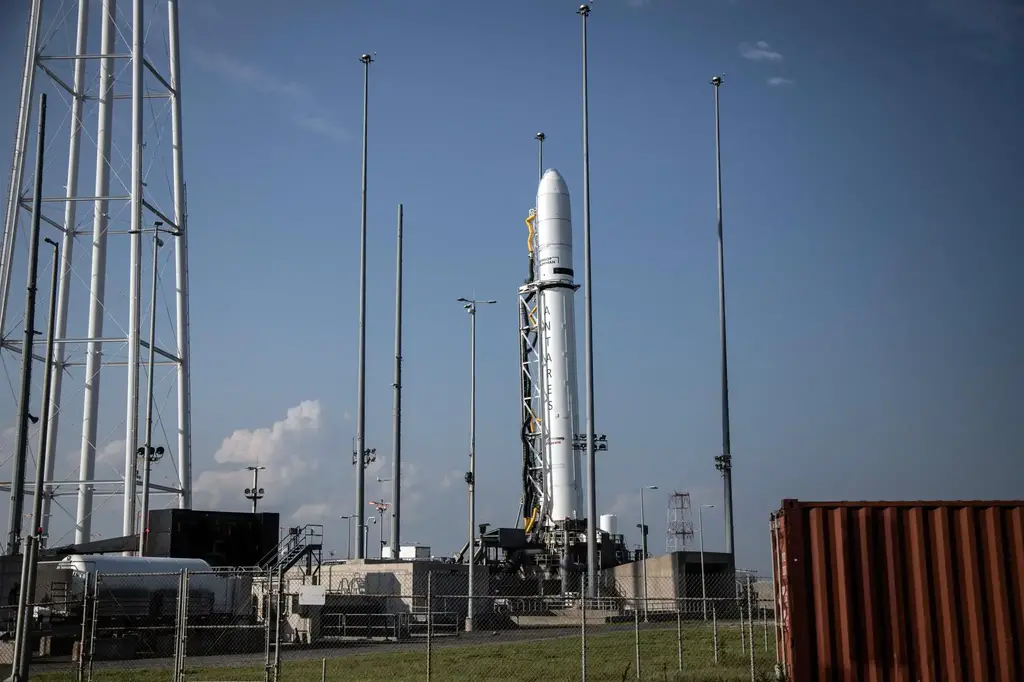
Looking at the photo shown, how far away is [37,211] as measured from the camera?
22.3 m

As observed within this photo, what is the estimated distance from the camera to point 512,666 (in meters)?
25.4

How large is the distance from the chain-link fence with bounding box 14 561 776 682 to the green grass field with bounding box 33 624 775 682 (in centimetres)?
5

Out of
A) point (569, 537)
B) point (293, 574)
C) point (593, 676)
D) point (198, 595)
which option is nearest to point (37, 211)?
point (593, 676)

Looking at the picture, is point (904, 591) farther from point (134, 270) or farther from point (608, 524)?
point (608, 524)

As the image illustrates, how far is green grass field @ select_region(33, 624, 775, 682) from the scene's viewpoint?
22250 mm

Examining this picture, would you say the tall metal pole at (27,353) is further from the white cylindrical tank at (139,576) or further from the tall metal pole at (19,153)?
the tall metal pole at (19,153)

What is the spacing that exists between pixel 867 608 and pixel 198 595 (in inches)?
973

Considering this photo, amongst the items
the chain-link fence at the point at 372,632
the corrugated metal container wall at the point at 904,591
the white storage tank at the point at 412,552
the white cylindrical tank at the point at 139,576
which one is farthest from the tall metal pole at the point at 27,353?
the white storage tank at the point at 412,552

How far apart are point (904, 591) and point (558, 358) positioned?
37.6m

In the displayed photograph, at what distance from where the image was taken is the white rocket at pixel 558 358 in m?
53.2

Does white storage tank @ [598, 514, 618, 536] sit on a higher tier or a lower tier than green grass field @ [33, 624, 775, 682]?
higher

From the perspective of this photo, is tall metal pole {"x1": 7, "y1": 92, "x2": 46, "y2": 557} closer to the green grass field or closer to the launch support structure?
the green grass field

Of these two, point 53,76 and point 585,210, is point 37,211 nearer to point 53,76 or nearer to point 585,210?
point 53,76

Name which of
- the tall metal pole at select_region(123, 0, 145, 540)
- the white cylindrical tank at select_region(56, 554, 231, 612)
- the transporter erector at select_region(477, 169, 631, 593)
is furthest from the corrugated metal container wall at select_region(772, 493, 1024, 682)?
the transporter erector at select_region(477, 169, 631, 593)
